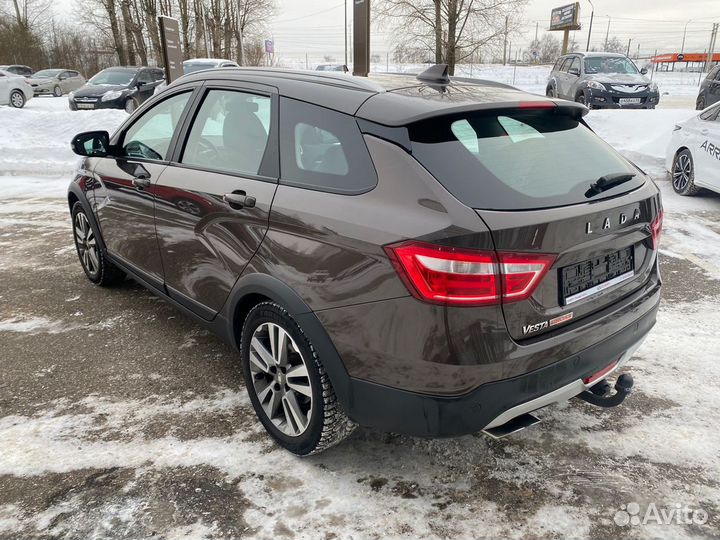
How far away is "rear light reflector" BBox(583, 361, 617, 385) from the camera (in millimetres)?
2234

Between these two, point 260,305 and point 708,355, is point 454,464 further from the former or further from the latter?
point 708,355

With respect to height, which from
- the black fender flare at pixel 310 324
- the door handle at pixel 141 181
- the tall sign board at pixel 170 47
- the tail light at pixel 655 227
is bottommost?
the black fender flare at pixel 310 324

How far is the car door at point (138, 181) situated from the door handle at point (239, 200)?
0.83 metres

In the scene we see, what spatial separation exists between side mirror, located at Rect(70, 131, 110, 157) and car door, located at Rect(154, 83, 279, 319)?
2.91 feet

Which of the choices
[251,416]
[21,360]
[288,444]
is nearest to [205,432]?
[251,416]

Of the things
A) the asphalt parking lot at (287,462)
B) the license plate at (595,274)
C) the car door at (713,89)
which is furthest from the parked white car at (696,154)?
the car door at (713,89)

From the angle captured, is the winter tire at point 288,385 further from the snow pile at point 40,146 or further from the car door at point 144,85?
the car door at point 144,85

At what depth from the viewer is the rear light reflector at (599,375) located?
2.23 meters

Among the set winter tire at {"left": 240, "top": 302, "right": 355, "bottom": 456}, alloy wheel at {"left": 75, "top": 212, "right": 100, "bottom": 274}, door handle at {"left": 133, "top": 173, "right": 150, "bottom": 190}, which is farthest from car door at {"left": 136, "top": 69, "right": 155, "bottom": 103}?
winter tire at {"left": 240, "top": 302, "right": 355, "bottom": 456}

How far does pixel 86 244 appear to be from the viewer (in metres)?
4.57

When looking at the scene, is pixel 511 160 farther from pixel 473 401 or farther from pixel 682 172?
pixel 682 172

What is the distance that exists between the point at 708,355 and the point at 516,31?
2017cm

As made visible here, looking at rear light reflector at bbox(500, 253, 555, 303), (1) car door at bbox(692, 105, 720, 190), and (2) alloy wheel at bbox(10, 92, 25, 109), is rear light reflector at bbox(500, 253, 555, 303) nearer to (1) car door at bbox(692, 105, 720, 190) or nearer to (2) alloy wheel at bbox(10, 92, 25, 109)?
(1) car door at bbox(692, 105, 720, 190)

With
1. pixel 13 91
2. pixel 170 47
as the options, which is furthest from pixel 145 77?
pixel 13 91
